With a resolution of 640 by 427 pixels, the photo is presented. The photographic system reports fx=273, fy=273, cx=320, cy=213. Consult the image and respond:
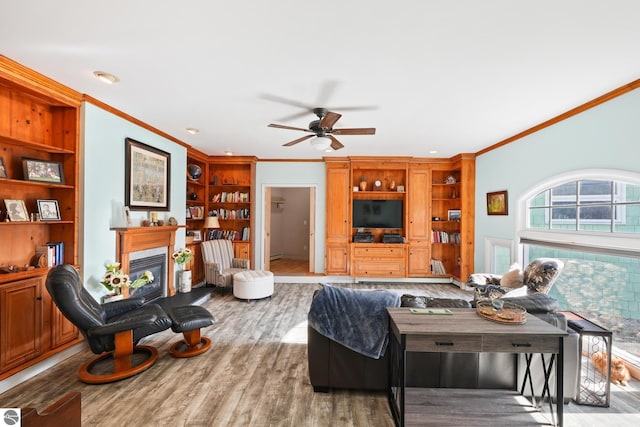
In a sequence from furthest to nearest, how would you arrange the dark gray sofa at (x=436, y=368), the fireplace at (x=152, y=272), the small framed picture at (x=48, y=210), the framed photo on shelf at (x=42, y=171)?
the fireplace at (x=152, y=272)
the small framed picture at (x=48, y=210)
the framed photo on shelf at (x=42, y=171)
the dark gray sofa at (x=436, y=368)

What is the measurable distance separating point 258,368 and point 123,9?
2889mm

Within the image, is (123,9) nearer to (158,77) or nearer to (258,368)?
(158,77)

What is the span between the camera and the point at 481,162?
5.00m

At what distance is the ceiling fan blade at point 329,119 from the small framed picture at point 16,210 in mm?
2852

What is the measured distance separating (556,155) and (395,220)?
9.25 feet

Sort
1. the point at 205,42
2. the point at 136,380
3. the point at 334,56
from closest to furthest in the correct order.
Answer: the point at 205,42
the point at 334,56
the point at 136,380

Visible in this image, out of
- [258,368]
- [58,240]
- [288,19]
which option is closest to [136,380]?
[258,368]

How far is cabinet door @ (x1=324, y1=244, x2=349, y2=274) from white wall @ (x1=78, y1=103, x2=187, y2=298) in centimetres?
346

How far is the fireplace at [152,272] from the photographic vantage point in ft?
11.9

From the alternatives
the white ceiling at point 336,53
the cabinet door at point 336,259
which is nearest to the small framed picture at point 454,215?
the cabinet door at point 336,259

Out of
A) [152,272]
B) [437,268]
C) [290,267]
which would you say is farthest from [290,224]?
[152,272]

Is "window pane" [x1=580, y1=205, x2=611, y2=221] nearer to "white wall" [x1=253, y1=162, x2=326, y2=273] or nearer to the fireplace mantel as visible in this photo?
"white wall" [x1=253, y1=162, x2=326, y2=273]

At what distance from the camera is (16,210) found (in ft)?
7.81

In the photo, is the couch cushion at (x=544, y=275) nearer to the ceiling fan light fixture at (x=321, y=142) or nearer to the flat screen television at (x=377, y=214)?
the flat screen television at (x=377, y=214)
